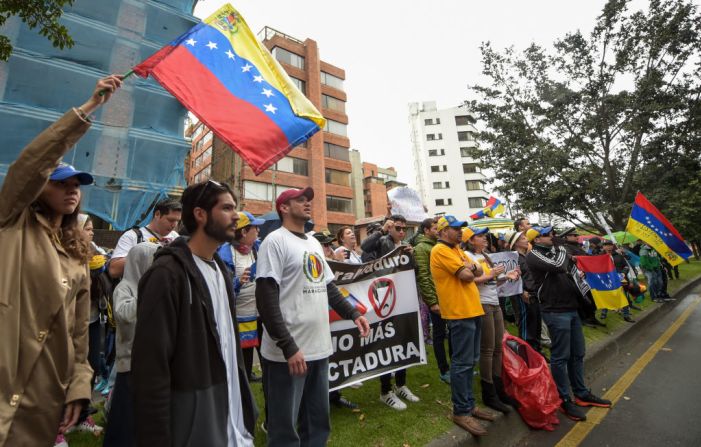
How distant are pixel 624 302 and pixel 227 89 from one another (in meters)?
6.91

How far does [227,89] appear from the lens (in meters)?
3.79

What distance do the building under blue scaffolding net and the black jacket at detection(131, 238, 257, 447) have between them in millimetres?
13845

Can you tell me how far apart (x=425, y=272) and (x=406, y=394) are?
5.02 ft

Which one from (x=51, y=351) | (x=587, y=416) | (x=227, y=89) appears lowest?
(x=587, y=416)

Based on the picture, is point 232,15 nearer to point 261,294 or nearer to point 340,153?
point 261,294

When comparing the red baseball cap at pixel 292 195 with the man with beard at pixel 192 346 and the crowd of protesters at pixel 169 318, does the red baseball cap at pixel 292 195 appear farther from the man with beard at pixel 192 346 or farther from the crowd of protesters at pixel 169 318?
the man with beard at pixel 192 346

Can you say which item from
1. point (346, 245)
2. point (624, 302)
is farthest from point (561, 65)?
point (346, 245)

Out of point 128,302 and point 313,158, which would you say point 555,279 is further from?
point 313,158

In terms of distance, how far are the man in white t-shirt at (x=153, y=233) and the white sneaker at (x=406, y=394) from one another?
121 inches

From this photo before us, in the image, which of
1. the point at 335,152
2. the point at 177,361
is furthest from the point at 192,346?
the point at 335,152

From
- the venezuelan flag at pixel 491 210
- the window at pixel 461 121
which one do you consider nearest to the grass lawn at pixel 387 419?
the venezuelan flag at pixel 491 210

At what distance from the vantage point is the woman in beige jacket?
1.45 meters

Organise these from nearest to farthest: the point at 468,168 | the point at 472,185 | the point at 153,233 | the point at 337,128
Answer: the point at 153,233 → the point at 337,128 → the point at 472,185 → the point at 468,168

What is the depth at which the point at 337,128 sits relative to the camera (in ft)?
122
